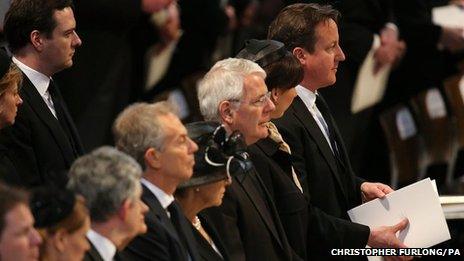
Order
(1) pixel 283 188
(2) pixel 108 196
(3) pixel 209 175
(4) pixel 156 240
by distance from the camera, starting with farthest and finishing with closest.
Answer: (1) pixel 283 188
(3) pixel 209 175
(4) pixel 156 240
(2) pixel 108 196

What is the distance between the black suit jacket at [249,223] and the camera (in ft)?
19.4

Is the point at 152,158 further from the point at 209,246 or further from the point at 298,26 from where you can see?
the point at 298,26

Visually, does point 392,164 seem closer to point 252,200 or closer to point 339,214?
point 339,214

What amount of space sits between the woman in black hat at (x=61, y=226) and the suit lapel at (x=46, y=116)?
1.76 m

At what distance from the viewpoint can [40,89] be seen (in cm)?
651

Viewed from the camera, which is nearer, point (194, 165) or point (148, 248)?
point (148, 248)

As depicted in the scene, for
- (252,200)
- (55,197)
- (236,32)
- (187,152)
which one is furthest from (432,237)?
(236,32)

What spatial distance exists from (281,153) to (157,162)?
113cm

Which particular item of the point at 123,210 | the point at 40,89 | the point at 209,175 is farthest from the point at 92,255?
the point at 40,89

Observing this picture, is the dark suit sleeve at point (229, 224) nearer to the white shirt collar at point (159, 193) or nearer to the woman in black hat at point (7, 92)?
the white shirt collar at point (159, 193)

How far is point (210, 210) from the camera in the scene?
232 inches

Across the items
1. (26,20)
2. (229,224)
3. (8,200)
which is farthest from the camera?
(26,20)

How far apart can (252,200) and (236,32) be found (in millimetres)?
5130

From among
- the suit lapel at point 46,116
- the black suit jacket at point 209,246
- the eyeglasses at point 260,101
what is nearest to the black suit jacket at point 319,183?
the eyeglasses at point 260,101
